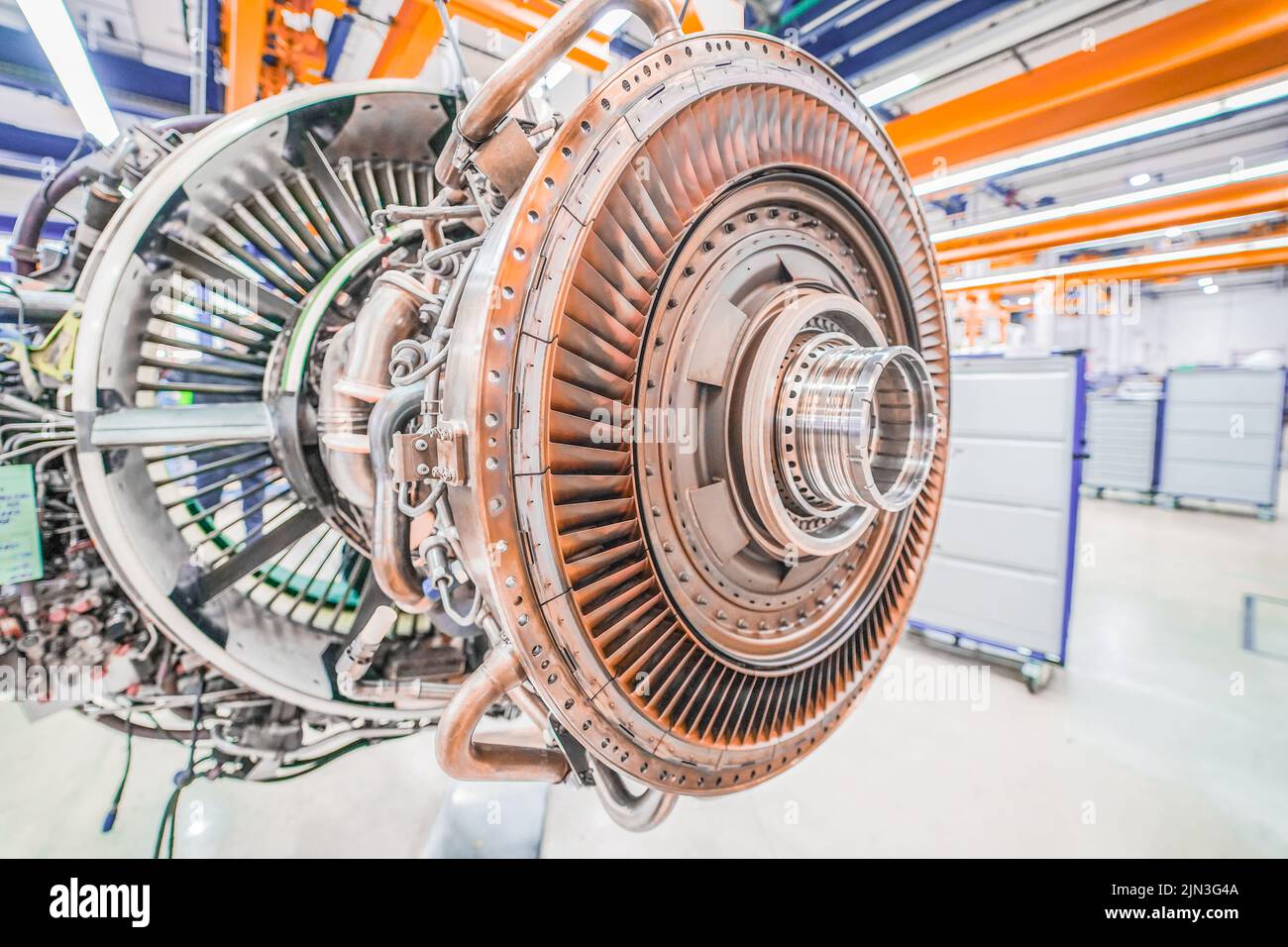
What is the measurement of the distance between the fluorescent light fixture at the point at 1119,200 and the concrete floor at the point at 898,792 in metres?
3.08

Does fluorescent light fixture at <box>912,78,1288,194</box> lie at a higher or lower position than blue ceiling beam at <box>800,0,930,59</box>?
lower

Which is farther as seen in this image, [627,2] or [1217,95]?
[1217,95]

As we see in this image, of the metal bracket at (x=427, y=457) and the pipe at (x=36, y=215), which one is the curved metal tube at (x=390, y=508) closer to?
the metal bracket at (x=427, y=457)

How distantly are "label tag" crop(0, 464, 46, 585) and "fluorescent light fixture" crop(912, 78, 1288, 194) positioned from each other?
302 centimetres

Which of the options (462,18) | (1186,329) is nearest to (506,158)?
(462,18)

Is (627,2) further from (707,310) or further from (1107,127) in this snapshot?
(1107,127)

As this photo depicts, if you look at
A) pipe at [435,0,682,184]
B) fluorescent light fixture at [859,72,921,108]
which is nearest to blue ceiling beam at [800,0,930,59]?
fluorescent light fixture at [859,72,921,108]

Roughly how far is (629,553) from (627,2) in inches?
32.8

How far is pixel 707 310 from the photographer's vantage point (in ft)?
3.27

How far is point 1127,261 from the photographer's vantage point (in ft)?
25.3

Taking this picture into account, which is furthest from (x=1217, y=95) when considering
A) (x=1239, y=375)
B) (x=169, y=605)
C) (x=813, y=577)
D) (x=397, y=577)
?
(x=1239, y=375)

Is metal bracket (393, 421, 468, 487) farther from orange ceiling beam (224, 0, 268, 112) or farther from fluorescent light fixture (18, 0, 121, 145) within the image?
orange ceiling beam (224, 0, 268, 112)

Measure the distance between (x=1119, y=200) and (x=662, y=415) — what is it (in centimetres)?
613

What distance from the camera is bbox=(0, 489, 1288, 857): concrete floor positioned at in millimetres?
2201
